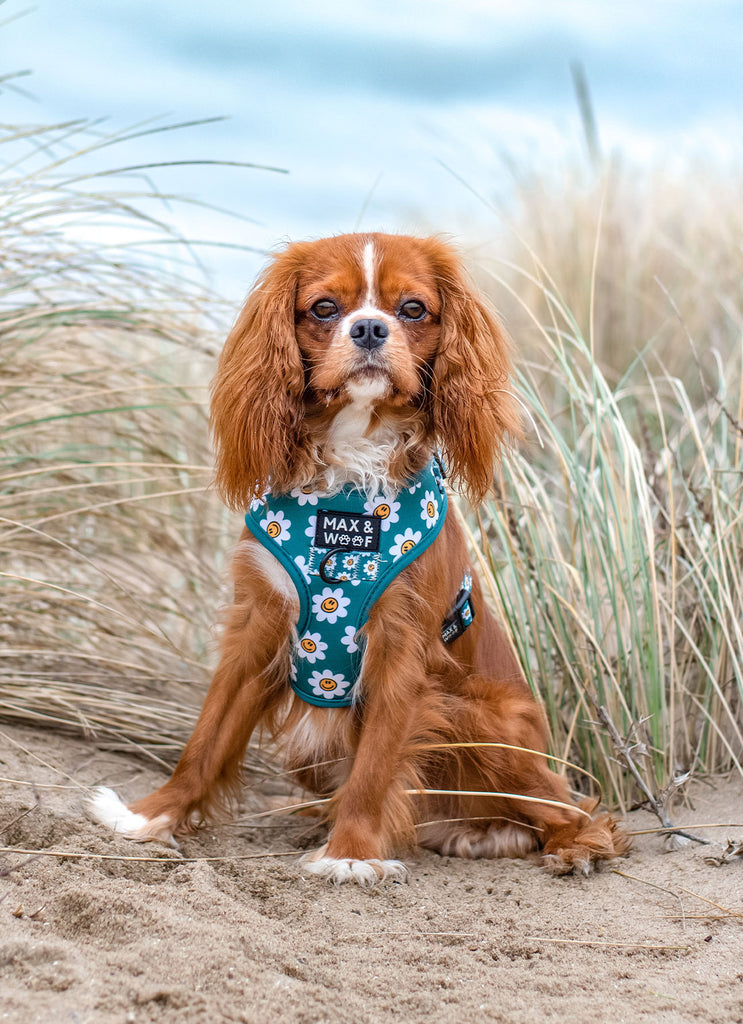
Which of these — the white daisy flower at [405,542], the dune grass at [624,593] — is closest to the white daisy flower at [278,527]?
the white daisy flower at [405,542]

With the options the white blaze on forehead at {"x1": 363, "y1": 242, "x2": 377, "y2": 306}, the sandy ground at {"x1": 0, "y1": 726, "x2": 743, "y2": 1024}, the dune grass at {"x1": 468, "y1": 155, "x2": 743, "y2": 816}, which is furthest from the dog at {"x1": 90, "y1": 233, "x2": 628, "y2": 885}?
the dune grass at {"x1": 468, "y1": 155, "x2": 743, "y2": 816}

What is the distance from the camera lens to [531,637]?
3.38m

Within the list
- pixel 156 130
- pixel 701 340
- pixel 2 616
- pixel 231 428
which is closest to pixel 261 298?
pixel 231 428

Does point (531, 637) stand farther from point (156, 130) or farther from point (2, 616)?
point (156, 130)

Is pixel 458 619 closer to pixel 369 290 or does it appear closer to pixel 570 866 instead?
pixel 570 866

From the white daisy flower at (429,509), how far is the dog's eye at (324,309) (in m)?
0.52

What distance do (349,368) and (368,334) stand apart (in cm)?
9

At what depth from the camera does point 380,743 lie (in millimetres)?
2615

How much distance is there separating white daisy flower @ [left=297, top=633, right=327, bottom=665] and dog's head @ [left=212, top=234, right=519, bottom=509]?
0.40 m

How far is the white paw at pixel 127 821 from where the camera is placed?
8.64 feet

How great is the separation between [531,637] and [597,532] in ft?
1.34

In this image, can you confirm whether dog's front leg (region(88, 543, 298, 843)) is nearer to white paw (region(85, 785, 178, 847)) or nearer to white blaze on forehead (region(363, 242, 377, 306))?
white paw (region(85, 785, 178, 847))

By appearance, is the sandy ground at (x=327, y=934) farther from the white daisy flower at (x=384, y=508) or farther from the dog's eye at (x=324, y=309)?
the dog's eye at (x=324, y=309)

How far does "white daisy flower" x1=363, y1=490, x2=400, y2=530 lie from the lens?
2645 mm
